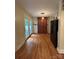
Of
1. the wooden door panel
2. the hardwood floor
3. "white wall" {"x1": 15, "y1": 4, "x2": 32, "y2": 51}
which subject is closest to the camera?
the hardwood floor

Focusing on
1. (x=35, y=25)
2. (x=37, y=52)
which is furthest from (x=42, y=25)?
(x=37, y=52)

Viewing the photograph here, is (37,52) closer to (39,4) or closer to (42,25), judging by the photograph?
(39,4)

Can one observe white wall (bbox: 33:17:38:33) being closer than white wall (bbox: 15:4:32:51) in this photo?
No

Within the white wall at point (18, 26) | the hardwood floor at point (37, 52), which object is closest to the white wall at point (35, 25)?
the white wall at point (18, 26)

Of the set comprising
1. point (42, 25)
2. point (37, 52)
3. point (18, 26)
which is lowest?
point (37, 52)

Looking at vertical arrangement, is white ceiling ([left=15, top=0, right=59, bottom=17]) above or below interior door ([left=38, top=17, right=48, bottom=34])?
above

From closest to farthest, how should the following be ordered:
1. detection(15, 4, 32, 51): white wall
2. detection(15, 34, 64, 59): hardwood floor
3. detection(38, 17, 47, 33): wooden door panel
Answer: detection(15, 34, 64, 59): hardwood floor
detection(15, 4, 32, 51): white wall
detection(38, 17, 47, 33): wooden door panel

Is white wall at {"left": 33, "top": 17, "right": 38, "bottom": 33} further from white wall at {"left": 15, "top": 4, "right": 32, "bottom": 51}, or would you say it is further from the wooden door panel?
white wall at {"left": 15, "top": 4, "right": 32, "bottom": 51}

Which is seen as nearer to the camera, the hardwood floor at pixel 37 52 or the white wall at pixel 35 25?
the hardwood floor at pixel 37 52

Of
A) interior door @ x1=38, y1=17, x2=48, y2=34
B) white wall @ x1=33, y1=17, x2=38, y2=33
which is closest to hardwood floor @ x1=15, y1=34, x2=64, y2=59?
interior door @ x1=38, y1=17, x2=48, y2=34

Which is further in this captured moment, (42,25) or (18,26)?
(42,25)

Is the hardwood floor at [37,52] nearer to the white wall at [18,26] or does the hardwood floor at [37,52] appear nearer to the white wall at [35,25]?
the white wall at [18,26]
